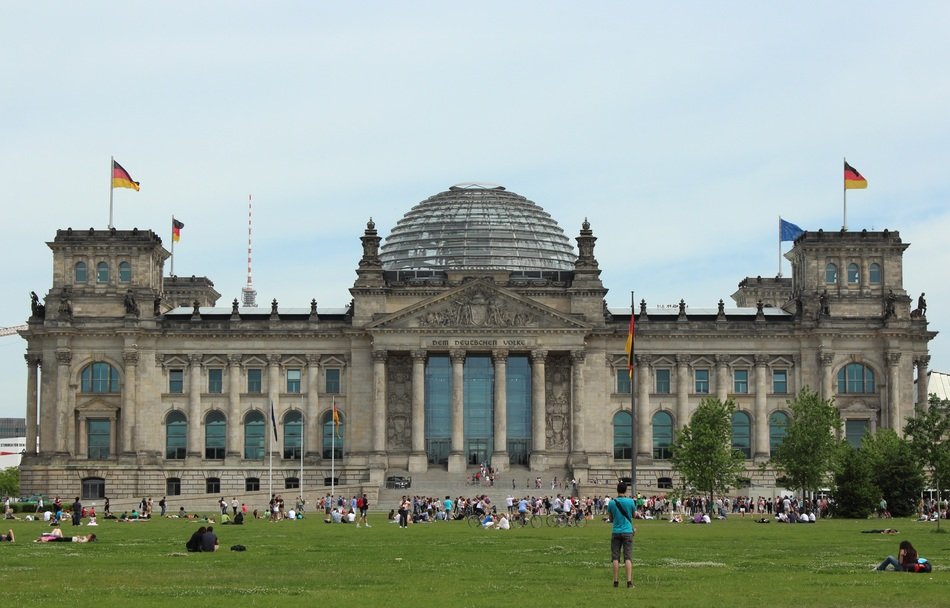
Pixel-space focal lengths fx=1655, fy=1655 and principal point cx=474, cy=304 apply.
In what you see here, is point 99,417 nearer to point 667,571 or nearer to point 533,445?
point 533,445

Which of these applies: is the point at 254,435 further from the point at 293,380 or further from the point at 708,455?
the point at 708,455

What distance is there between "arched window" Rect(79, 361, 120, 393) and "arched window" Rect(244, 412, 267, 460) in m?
10.9

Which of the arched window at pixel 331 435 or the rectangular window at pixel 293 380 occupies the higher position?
the rectangular window at pixel 293 380

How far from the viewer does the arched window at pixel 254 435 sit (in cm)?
13400

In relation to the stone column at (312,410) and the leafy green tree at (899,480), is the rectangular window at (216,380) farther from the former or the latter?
the leafy green tree at (899,480)

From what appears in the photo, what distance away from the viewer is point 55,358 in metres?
133

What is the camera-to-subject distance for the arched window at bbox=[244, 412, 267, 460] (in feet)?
440

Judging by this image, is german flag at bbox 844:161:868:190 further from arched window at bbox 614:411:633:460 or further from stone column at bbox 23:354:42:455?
stone column at bbox 23:354:42:455

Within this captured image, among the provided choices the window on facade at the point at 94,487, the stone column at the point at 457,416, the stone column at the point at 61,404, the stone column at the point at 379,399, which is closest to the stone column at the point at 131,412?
the window on facade at the point at 94,487

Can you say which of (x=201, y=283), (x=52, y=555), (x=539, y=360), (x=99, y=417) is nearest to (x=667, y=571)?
(x=52, y=555)

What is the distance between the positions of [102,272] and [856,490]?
70.0 meters

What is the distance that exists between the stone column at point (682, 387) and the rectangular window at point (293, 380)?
30.9 meters

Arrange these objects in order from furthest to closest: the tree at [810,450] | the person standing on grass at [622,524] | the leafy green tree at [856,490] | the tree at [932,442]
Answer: the tree at [810,450] < the leafy green tree at [856,490] < the tree at [932,442] < the person standing on grass at [622,524]

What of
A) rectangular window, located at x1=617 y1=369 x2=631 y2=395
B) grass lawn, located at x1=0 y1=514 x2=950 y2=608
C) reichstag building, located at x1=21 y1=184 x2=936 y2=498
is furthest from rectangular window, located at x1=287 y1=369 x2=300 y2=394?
grass lawn, located at x1=0 y1=514 x2=950 y2=608
